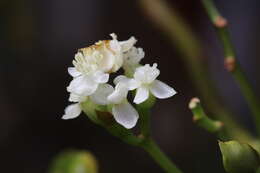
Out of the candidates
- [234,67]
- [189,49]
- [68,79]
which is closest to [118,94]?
[234,67]

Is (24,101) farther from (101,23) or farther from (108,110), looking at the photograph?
(108,110)

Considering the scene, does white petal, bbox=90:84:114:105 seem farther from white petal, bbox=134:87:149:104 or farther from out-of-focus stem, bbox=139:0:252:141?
out-of-focus stem, bbox=139:0:252:141

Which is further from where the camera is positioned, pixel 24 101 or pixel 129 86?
pixel 24 101

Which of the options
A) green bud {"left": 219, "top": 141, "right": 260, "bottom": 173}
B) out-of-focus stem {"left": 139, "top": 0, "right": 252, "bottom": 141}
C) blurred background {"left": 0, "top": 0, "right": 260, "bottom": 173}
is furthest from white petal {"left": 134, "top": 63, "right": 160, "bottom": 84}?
blurred background {"left": 0, "top": 0, "right": 260, "bottom": 173}

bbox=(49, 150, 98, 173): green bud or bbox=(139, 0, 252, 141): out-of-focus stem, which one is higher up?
bbox=(139, 0, 252, 141): out-of-focus stem

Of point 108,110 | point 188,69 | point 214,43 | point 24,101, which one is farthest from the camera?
point 24,101

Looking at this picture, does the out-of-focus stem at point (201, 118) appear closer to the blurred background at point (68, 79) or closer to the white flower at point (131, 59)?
the white flower at point (131, 59)

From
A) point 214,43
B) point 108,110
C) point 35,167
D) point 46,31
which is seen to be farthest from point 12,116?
point 108,110

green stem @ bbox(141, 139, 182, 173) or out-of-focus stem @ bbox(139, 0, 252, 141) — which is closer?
green stem @ bbox(141, 139, 182, 173)
